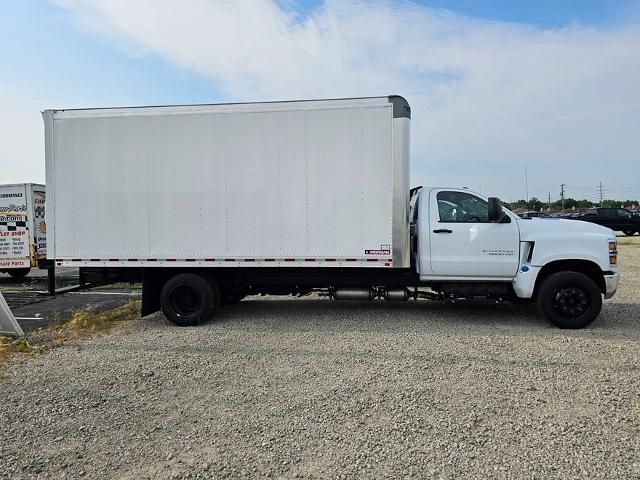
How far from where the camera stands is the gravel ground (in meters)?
3.20

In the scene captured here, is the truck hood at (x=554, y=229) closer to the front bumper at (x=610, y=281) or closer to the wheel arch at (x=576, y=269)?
the wheel arch at (x=576, y=269)

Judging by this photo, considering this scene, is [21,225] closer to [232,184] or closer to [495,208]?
[232,184]

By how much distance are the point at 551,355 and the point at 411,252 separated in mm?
2486

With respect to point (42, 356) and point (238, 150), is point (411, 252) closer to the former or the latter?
point (238, 150)

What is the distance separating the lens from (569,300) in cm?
683

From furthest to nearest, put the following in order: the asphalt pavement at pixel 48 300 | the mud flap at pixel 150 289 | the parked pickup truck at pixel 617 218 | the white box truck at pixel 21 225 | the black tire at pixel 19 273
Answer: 1. the parked pickup truck at pixel 617 218
2. the black tire at pixel 19 273
3. the white box truck at pixel 21 225
4. the asphalt pavement at pixel 48 300
5. the mud flap at pixel 150 289

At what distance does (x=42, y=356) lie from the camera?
577cm

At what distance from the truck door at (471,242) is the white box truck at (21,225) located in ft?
31.9

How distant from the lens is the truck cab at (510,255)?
6836mm

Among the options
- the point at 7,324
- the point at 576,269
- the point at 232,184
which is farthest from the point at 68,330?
the point at 576,269

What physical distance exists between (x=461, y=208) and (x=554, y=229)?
136cm

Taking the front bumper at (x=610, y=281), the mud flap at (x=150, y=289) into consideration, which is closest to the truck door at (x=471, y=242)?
the front bumper at (x=610, y=281)

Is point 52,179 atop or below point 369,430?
atop

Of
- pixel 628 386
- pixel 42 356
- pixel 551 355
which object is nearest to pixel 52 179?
pixel 42 356
